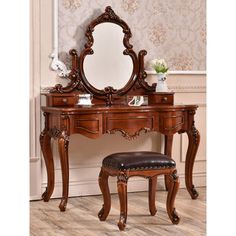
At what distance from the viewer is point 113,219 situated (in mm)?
3873

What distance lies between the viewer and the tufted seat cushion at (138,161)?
347 centimetres

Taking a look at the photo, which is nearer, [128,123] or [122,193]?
[122,193]

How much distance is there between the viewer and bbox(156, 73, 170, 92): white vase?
4.80m

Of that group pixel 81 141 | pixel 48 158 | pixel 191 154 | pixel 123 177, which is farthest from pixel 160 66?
pixel 123 177

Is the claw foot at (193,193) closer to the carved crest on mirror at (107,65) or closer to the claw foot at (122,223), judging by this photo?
the carved crest on mirror at (107,65)

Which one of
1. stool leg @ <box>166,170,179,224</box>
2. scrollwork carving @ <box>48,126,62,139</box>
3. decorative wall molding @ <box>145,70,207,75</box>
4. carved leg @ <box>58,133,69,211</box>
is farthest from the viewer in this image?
decorative wall molding @ <box>145,70,207,75</box>

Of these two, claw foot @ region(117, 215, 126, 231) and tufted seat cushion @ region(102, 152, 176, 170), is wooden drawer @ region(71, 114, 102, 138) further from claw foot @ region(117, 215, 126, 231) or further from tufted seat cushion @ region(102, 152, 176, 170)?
claw foot @ region(117, 215, 126, 231)

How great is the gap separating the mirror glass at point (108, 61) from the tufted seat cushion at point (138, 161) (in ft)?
4.25

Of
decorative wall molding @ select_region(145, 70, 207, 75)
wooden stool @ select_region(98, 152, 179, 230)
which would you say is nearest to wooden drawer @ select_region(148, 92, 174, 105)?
decorative wall molding @ select_region(145, 70, 207, 75)

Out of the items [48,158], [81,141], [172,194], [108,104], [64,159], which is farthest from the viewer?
[81,141]

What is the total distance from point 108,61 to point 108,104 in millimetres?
389

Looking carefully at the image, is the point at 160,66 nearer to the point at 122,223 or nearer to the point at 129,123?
the point at 129,123

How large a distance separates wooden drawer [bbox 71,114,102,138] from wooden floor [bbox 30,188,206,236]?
0.61 m

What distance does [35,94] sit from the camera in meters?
4.61
